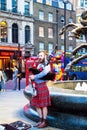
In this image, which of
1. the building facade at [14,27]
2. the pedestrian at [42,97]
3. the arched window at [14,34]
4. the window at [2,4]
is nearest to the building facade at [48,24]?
the building facade at [14,27]

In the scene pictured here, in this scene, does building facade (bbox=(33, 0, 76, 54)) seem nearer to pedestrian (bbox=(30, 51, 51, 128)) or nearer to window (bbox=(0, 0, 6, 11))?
window (bbox=(0, 0, 6, 11))

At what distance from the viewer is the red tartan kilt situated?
27.4ft

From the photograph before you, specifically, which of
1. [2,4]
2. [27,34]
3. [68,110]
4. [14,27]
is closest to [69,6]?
[27,34]

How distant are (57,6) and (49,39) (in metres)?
5.17

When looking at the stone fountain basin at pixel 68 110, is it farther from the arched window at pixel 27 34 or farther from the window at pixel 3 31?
the arched window at pixel 27 34

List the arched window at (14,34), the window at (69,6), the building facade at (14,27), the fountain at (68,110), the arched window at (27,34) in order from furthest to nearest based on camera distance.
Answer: the window at (69,6)
the arched window at (27,34)
the arched window at (14,34)
the building facade at (14,27)
the fountain at (68,110)

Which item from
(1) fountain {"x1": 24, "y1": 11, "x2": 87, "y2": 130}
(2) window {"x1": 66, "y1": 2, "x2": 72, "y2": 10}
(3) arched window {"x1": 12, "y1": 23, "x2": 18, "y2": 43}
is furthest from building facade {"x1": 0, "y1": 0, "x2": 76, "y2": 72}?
(1) fountain {"x1": 24, "y1": 11, "x2": 87, "y2": 130}

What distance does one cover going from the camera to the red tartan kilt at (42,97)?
27.4 feet

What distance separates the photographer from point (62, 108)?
867 cm

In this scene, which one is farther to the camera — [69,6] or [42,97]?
[69,6]

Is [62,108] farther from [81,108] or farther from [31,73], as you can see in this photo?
[31,73]

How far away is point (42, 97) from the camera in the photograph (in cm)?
839

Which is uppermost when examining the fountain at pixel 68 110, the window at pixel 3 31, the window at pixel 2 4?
the window at pixel 2 4

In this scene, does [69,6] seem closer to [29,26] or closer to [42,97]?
[29,26]
